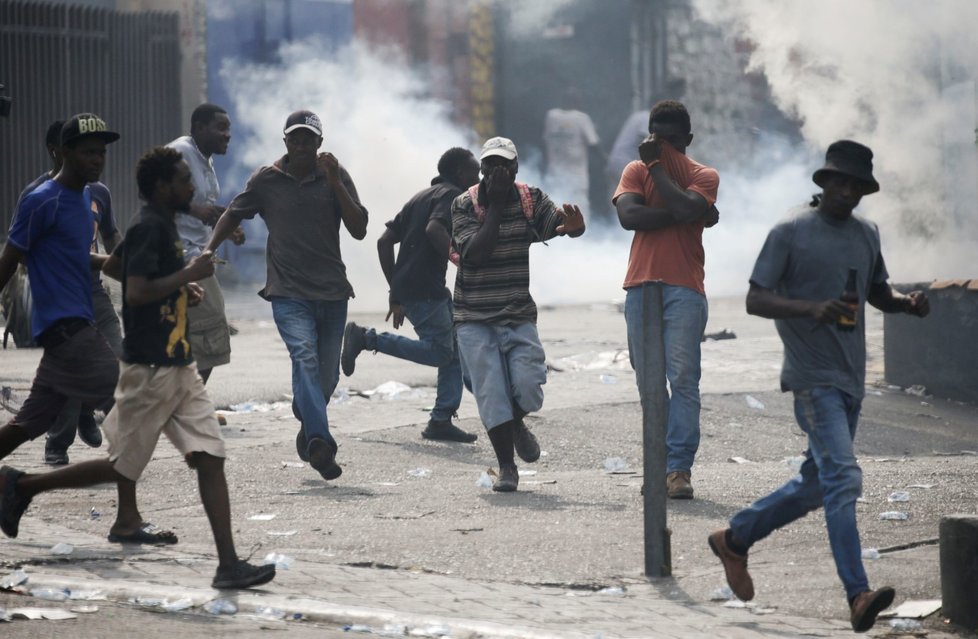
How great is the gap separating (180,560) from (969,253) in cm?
1271

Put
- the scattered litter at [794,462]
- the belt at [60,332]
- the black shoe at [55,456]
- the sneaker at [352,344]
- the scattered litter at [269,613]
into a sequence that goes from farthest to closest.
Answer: the sneaker at [352,344]
the scattered litter at [794,462]
the black shoe at [55,456]
the belt at [60,332]
the scattered litter at [269,613]

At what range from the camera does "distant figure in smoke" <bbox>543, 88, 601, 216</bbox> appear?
23.5 metres

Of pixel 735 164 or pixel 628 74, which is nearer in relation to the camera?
pixel 628 74

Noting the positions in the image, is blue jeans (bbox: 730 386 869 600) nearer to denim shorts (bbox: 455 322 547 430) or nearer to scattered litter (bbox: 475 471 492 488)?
denim shorts (bbox: 455 322 547 430)

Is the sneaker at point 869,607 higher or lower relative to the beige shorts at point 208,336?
lower

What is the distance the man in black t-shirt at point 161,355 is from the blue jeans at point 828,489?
5.73 ft

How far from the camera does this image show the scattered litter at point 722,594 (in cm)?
500

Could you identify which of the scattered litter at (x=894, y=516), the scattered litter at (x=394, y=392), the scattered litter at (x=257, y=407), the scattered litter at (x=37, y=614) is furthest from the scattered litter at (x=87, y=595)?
the scattered litter at (x=394, y=392)

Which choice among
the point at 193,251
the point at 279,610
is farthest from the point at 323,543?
the point at 193,251

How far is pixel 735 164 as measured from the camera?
2567 centimetres

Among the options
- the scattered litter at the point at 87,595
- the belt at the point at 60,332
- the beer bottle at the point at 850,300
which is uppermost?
the beer bottle at the point at 850,300

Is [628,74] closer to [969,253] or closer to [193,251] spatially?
[969,253]

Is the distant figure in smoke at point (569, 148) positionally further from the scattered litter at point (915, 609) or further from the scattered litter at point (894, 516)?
the scattered litter at point (915, 609)

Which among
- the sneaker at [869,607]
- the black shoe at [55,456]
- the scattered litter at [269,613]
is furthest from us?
the black shoe at [55,456]
